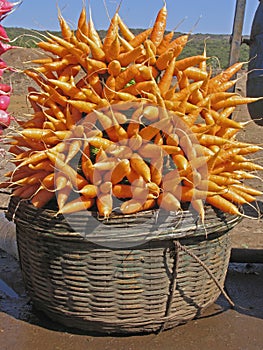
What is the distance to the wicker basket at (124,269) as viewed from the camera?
203cm

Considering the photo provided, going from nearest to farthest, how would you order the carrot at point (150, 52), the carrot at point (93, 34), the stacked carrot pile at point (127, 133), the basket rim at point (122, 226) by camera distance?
the basket rim at point (122, 226), the stacked carrot pile at point (127, 133), the carrot at point (150, 52), the carrot at point (93, 34)

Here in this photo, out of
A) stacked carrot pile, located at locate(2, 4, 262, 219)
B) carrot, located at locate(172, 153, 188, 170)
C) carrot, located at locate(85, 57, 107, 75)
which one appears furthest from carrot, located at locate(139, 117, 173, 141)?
carrot, located at locate(85, 57, 107, 75)

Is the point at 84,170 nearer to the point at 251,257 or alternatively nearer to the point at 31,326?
the point at 31,326

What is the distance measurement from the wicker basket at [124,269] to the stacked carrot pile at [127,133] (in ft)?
0.27

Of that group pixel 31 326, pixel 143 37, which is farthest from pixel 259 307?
pixel 143 37

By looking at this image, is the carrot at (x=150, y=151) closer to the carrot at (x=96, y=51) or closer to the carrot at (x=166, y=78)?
the carrot at (x=166, y=78)

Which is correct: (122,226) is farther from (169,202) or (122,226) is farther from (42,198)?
(42,198)

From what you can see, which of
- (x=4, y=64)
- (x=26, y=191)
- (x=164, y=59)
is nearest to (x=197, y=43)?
(x=164, y=59)

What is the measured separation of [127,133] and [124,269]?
0.56m

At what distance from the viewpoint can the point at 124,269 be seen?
81.1 inches

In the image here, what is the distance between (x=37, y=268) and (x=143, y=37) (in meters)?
1.13

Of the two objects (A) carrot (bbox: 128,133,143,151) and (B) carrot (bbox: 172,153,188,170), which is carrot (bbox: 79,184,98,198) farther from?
(B) carrot (bbox: 172,153,188,170)

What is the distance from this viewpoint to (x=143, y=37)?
7.51 ft

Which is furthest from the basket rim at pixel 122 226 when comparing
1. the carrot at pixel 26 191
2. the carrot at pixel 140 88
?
the carrot at pixel 140 88
